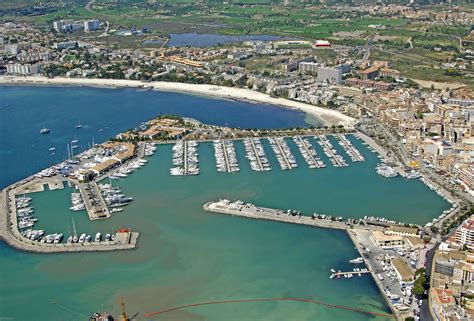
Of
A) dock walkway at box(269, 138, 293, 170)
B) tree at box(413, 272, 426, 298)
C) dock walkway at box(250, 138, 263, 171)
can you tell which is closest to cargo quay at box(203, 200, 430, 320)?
tree at box(413, 272, 426, 298)

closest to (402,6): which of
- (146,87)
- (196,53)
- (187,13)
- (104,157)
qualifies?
(187,13)

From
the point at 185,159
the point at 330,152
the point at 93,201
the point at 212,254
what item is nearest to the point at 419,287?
the point at 212,254

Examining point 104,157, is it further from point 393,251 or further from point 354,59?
point 354,59

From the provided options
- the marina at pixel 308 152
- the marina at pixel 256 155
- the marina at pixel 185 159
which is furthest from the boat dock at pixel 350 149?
the marina at pixel 185 159

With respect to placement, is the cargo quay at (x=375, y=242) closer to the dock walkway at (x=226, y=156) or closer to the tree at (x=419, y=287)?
the tree at (x=419, y=287)

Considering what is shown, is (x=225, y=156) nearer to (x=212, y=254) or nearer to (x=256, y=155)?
(x=256, y=155)

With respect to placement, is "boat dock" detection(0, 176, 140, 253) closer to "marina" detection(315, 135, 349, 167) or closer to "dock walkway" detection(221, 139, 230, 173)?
"dock walkway" detection(221, 139, 230, 173)

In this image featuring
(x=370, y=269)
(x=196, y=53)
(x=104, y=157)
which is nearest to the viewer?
(x=370, y=269)
